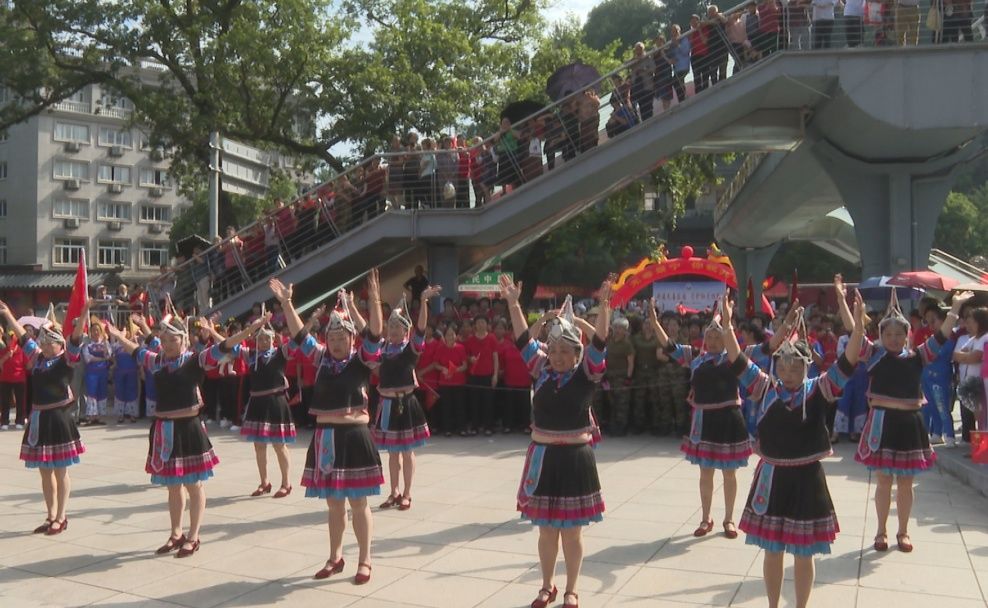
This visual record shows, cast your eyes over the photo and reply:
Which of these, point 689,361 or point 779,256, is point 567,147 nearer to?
point 689,361

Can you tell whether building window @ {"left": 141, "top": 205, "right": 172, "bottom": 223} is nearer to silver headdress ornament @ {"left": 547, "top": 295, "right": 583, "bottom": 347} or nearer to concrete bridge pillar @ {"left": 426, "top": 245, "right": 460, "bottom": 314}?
concrete bridge pillar @ {"left": 426, "top": 245, "right": 460, "bottom": 314}

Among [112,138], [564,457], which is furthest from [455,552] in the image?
[112,138]

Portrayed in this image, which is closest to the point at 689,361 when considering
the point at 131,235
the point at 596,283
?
the point at 596,283

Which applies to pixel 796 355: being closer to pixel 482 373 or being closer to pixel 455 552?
pixel 455 552

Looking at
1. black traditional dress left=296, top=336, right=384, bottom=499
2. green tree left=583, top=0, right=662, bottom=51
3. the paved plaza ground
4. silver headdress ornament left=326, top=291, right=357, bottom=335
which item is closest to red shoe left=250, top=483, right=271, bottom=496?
the paved plaza ground

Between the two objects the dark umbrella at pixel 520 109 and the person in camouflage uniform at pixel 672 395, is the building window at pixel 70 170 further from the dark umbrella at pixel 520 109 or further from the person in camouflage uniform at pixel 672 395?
the person in camouflage uniform at pixel 672 395

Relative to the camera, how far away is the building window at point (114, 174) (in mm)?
55250

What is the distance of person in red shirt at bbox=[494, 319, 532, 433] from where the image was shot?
13594 mm

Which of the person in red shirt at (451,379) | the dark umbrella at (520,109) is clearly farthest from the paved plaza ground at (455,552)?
the dark umbrella at (520,109)

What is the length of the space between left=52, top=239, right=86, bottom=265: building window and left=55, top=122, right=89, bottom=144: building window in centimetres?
621

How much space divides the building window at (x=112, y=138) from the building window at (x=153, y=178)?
2.18 metres

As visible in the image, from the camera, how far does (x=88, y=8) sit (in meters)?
22.2

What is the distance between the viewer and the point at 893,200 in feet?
51.7

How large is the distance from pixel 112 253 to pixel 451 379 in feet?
161
